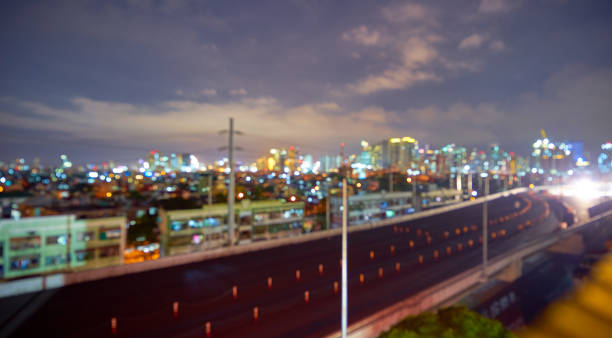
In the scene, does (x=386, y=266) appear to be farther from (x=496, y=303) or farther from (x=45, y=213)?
(x=45, y=213)

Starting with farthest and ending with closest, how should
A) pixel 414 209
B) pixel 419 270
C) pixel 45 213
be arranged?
pixel 414 209, pixel 45 213, pixel 419 270

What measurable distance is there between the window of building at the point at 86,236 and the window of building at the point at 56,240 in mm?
1157

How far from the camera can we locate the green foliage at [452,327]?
541 centimetres

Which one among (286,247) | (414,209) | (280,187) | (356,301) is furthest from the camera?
(280,187)

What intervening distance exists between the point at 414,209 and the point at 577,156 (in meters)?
94.6

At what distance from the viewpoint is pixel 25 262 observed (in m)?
25.3

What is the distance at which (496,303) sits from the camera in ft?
52.4

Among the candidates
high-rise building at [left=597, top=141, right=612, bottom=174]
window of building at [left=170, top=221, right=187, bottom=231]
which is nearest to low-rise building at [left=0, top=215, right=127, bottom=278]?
window of building at [left=170, top=221, right=187, bottom=231]

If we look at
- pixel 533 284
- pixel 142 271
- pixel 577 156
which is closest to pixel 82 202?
pixel 142 271

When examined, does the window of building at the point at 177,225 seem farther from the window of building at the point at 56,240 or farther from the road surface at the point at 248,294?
the road surface at the point at 248,294

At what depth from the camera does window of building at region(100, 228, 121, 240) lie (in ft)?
93.1

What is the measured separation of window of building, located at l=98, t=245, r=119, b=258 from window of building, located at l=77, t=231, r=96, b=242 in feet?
4.26

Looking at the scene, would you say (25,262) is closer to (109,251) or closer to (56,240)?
(56,240)

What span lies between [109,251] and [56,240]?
4.20m
